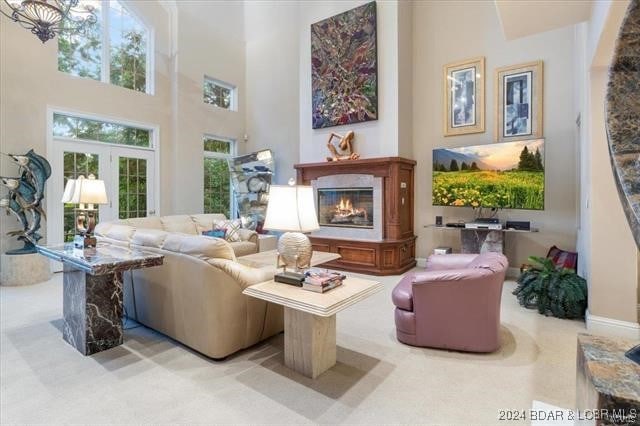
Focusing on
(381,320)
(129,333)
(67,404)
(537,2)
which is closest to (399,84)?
(537,2)

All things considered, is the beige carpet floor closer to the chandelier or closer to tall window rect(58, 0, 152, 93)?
the chandelier

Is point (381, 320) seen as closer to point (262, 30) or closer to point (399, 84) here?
point (399, 84)

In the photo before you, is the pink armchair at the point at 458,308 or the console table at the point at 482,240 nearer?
the pink armchair at the point at 458,308

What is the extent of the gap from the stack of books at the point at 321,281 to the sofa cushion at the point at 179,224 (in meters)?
3.55

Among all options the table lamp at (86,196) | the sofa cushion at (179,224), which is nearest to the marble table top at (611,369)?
the table lamp at (86,196)

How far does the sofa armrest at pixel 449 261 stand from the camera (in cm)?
317

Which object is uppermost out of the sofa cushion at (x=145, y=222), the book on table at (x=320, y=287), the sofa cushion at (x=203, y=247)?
the sofa cushion at (x=145, y=222)

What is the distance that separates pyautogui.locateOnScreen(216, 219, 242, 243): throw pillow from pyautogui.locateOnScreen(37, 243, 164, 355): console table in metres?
2.44

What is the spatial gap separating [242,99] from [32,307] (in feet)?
19.7

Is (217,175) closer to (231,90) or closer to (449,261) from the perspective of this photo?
(231,90)

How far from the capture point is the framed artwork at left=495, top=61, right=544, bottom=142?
15.6ft

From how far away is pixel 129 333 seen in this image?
117 inches

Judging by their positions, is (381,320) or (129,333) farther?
(381,320)

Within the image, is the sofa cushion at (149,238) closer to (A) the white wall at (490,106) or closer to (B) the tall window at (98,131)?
(B) the tall window at (98,131)
